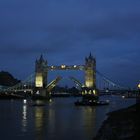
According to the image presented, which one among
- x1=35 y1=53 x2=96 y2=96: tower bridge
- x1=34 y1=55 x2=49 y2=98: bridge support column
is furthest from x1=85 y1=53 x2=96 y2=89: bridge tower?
x1=34 y1=55 x2=49 y2=98: bridge support column

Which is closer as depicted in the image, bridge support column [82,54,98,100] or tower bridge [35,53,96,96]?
bridge support column [82,54,98,100]

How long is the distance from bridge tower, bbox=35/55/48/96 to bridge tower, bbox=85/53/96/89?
47.5 feet

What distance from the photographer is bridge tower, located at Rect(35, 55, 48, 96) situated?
15046 centimetres

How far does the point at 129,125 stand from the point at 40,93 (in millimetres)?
128013

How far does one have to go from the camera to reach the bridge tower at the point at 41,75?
494 feet

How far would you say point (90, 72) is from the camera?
499 ft

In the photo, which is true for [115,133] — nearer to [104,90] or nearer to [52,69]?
[104,90]

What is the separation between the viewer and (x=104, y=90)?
147 m

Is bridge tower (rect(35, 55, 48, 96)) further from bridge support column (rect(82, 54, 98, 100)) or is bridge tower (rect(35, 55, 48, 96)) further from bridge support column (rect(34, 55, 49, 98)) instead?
bridge support column (rect(82, 54, 98, 100))

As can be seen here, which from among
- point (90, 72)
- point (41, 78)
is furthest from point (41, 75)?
point (90, 72)

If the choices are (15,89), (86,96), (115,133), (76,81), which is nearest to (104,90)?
(76,81)

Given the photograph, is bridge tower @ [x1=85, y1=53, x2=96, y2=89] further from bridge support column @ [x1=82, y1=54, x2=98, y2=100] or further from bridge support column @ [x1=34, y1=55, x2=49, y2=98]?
bridge support column @ [x1=34, y1=55, x2=49, y2=98]

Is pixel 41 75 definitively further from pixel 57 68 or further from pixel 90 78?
pixel 90 78

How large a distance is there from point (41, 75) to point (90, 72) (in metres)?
17.9
